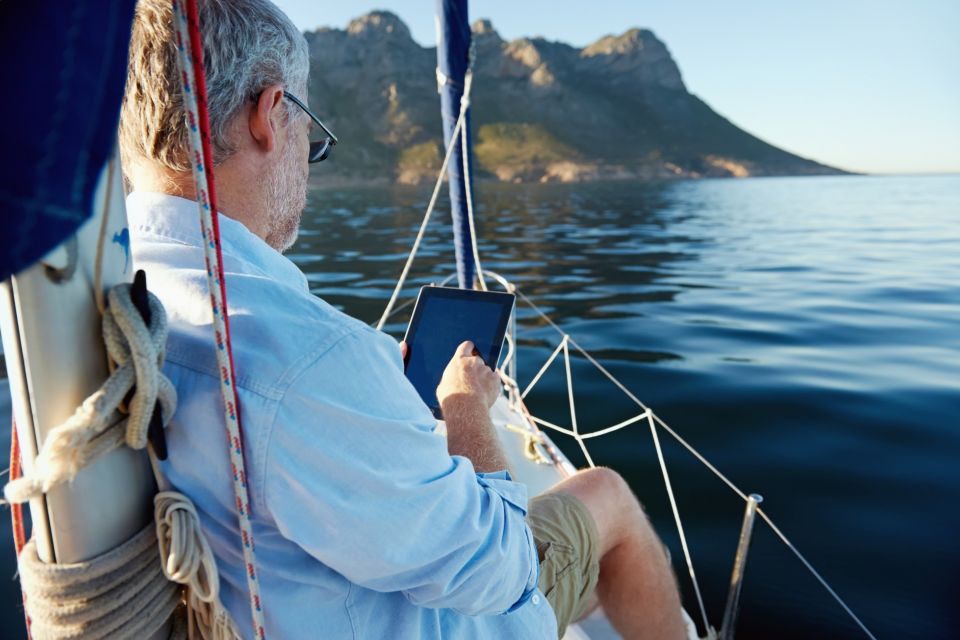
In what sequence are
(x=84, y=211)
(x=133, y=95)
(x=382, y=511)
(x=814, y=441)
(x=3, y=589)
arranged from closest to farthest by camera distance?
1. (x=84, y=211)
2. (x=382, y=511)
3. (x=133, y=95)
4. (x=3, y=589)
5. (x=814, y=441)

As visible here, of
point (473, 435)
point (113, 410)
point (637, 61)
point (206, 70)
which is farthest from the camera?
point (637, 61)

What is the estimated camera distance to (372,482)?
713 mm

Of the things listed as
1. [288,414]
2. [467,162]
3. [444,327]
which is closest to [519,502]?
[288,414]

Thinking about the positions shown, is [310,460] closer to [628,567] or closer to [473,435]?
[473,435]

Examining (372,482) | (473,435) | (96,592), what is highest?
(372,482)

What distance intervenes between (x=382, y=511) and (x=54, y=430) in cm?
35

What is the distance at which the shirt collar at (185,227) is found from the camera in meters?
0.83

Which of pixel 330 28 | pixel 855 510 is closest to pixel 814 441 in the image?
pixel 855 510

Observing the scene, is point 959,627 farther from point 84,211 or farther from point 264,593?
point 84,211

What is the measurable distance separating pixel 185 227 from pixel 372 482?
439mm

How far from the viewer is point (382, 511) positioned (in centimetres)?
73

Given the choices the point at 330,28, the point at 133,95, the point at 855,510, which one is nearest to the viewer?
the point at 133,95

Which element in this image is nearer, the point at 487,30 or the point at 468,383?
the point at 468,383

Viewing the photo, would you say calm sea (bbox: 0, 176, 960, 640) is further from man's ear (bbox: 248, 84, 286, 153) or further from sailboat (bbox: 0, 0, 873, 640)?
man's ear (bbox: 248, 84, 286, 153)
